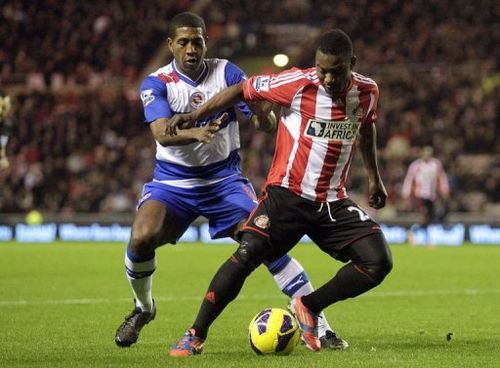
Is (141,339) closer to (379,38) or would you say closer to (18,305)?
A: (18,305)

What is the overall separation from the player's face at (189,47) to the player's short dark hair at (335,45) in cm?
125

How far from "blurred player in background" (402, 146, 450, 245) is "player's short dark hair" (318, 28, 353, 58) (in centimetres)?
1597

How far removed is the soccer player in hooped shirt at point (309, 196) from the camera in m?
6.56

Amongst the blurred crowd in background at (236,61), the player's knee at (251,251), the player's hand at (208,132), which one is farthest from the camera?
the blurred crowd in background at (236,61)

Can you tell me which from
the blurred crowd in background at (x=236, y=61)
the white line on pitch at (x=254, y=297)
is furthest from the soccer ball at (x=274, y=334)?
the blurred crowd in background at (x=236, y=61)

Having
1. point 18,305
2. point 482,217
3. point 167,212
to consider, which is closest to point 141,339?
point 167,212

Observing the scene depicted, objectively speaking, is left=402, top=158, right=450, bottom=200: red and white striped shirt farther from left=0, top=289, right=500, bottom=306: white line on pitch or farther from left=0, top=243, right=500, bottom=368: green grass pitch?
left=0, top=289, right=500, bottom=306: white line on pitch

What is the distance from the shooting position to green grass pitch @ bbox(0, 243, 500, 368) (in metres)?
6.45

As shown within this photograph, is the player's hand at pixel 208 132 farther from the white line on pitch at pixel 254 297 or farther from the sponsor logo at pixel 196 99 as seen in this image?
the white line on pitch at pixel 254 297

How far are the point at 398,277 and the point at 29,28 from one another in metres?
20.5

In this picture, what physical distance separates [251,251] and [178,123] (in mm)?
896

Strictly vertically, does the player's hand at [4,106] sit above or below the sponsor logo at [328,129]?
below

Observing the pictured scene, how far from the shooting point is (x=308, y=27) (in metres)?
30.7

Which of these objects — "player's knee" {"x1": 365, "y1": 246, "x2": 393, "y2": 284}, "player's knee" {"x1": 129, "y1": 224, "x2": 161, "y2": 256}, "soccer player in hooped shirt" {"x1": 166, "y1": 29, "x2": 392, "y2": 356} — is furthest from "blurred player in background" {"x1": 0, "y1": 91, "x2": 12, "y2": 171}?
"player's knee" {"x1": 365, "y1": 246, "x2": 393, "y2": 284}
